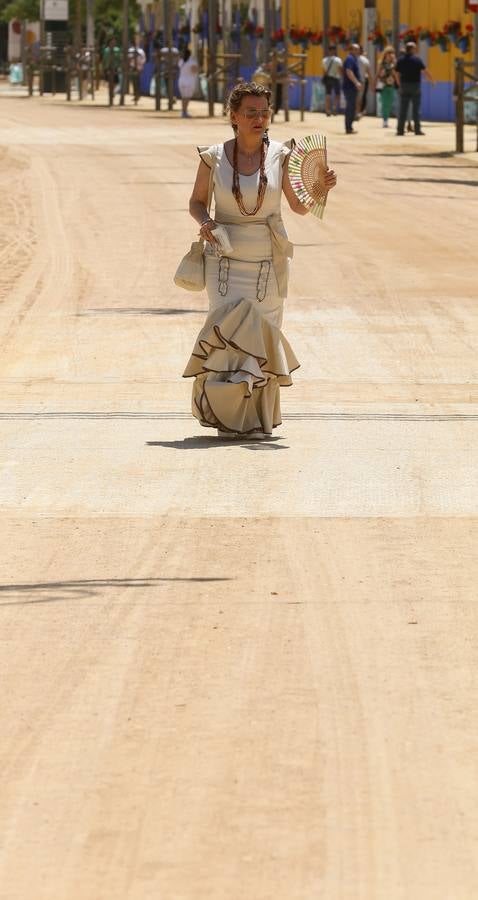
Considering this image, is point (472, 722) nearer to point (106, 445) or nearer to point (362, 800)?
point (362, 800)

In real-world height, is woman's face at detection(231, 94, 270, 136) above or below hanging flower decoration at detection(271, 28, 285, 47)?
below

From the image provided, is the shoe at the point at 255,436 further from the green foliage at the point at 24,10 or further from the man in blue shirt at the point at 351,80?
the green foliage at the point at 24,10

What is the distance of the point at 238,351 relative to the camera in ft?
28.2

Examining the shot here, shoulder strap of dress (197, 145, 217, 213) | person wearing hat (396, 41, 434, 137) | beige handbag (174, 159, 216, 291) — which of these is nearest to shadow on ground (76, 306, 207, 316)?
beige handbag (174, 159, 216, 291)

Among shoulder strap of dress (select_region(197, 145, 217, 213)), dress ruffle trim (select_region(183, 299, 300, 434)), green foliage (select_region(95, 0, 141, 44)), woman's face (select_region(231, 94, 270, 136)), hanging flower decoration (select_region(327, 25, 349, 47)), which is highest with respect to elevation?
green foliage (select_region(95, 0, 141, 44))

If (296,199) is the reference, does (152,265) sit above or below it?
below

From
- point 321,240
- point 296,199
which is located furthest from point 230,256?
point 321,240

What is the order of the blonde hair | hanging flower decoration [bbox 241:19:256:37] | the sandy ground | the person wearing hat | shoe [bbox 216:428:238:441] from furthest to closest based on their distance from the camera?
hanging flower decoration [bbox 241:19:256:37], the person wearing hat, shoe [bbox 216:428:238:441], the blonde hair, the sandy ground

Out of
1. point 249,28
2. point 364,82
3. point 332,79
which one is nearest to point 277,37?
point 249,28

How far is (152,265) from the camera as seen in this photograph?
663 inches

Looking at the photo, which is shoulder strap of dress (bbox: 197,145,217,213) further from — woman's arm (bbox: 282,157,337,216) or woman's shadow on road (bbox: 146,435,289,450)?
woman's shadow on road (bbox: 146,435,289,450)

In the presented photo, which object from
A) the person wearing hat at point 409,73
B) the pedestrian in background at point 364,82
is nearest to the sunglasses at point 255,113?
the person wearing hat at point 409,73

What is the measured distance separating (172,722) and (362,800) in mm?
689

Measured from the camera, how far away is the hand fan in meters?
8.57
